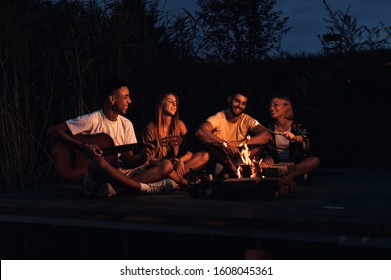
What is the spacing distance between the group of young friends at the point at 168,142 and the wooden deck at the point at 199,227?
0.29 metres

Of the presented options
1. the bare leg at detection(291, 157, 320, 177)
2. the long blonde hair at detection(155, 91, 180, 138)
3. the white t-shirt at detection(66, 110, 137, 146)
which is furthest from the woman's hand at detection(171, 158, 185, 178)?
the bare leg at detection(291, 157, 320, 177)

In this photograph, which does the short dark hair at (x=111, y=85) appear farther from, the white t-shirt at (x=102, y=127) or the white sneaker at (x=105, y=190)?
the white sneaker at (x=105, y=190)

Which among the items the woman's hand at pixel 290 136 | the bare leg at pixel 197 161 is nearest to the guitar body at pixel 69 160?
the bare leg at pixel 197 161

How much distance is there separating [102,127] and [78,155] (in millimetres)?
363

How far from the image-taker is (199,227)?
3.56m

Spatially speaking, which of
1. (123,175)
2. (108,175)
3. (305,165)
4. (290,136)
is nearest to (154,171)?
(123,175)

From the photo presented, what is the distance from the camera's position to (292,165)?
5.04 m

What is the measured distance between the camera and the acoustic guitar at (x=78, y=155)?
502cm

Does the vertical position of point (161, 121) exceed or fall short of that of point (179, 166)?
it exceeds it

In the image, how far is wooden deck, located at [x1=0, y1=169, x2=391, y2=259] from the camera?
320cm

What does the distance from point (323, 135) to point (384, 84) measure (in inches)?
68.7

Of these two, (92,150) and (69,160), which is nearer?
(92,150)

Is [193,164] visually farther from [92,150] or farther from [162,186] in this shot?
[92,150]

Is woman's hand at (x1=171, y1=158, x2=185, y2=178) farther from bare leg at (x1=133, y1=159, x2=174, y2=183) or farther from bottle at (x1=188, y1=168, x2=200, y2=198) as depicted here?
bottle at (x1=188, y1=168, x2=200, y2=198)
